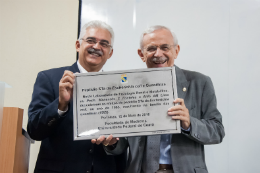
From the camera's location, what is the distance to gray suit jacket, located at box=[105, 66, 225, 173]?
1.21 meters

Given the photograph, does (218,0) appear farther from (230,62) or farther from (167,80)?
(167,80)

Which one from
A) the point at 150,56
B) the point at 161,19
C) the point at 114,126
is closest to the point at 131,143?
the point at 114,126

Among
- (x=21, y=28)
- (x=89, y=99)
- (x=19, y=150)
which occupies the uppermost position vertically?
(x=21, y=28)

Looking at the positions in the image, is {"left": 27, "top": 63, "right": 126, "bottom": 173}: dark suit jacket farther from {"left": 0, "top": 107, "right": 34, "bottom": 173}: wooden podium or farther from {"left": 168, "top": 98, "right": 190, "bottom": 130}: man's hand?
{"left": 168, "top": 98, "right": 190, "bottom": 130}: man's hand

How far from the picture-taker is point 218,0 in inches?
77.3

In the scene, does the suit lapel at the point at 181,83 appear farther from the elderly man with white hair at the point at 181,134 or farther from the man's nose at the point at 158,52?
the man's nose at the point at 158,52

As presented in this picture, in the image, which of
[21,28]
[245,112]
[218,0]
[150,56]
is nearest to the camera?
[150,56]

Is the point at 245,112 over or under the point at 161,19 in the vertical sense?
under

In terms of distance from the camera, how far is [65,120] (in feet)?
4.64

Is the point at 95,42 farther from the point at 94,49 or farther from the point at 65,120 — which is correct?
the point at 65,120

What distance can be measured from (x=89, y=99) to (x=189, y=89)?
57cm

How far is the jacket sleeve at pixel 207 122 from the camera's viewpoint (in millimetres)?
1188

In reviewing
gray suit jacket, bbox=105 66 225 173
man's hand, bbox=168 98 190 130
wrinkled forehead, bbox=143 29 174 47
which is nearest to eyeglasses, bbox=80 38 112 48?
wrinkled forehead, bbox=143 29 174 47

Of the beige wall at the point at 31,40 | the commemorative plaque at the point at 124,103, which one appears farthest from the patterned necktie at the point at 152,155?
the beige wall at the point at 31,40
